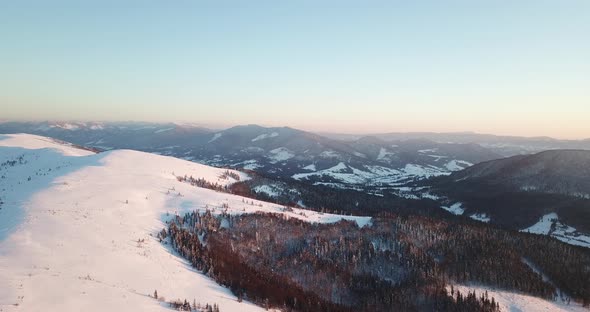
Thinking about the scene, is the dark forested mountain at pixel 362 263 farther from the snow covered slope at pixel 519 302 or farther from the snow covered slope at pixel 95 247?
the snow covered slope at pixel 95 247

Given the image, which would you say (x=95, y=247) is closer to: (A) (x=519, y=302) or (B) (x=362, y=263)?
(B) (x=362, y=263)

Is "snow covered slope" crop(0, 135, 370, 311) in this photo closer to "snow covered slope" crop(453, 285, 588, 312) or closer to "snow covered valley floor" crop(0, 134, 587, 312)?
"snow covered valley floor" crop(0, 134, 587, 312)

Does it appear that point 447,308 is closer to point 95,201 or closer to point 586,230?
point 95,201

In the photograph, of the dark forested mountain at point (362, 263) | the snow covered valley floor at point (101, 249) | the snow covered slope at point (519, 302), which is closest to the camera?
the snow covered valley floor at point (101, 249)

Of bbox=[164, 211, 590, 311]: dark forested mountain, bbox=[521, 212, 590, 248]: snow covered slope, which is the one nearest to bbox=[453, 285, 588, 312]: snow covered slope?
bbox=[164, 211, 590, 311]: dark forested mountain

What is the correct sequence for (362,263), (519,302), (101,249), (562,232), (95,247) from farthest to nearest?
1. (562,232)
2. (362,263)
3. (519,302)
4. (95,247)
5. (101,249)

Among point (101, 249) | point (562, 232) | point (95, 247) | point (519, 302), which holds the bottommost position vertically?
point (562, 232)

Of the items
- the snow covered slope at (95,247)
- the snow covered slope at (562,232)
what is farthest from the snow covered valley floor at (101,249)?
the snow covered slope at (562,232)

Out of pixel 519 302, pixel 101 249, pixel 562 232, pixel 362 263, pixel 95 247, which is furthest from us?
pixel 562 232

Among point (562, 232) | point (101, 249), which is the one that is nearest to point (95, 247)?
point (101, 249)
